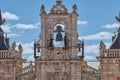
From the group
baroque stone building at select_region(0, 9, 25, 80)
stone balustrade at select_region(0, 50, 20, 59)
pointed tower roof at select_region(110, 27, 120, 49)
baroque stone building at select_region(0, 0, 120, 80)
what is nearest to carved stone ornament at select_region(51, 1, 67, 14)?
baroque stone building at select_region(0, 0, 120, 80)

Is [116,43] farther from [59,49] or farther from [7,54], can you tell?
[7,54]

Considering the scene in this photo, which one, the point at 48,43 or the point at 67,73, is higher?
the point at 48,43

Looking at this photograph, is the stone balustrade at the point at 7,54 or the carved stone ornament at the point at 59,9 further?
the carved stone ornament at the point at 59,9

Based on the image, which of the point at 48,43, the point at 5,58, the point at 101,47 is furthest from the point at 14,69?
the point at 101,47

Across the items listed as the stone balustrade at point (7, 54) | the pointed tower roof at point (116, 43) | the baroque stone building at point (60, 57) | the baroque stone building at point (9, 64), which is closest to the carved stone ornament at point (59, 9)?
the baroque stone building at point (60, 57)

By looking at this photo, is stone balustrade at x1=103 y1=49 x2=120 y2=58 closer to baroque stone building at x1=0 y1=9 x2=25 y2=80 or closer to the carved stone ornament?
the carved stone ornament

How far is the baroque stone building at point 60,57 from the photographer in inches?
1698

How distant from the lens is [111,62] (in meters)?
43.1

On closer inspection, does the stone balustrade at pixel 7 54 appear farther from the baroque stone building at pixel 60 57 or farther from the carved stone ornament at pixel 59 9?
the carved stone ornament at pixel 59 9

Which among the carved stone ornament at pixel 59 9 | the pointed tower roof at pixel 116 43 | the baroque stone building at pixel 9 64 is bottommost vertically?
the baroque stone building at pixel 9 64

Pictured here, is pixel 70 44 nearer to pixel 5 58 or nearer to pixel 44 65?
pixel 44 65

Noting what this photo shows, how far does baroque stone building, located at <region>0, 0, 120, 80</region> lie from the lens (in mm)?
43125

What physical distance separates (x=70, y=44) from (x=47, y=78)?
403 centimetres

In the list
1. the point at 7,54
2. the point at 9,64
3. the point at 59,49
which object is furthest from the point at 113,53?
the point at 7,54
